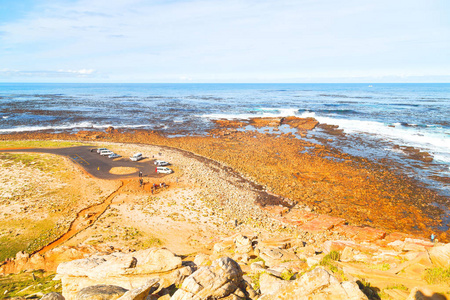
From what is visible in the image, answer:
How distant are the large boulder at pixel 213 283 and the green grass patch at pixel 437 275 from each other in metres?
7.43

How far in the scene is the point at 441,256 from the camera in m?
10.8

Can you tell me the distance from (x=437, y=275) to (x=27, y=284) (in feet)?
70.5

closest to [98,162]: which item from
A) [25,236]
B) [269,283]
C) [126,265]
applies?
[25,236]

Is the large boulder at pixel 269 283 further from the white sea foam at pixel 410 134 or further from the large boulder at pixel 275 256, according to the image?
the white sea foam at pixel 410 134

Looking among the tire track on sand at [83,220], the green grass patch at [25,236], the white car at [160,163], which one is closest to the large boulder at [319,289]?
the tire track on sand at [83,220]

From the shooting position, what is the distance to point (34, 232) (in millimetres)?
22094

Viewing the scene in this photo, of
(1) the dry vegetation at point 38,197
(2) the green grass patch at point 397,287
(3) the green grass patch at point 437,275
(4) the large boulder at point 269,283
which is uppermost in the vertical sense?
(3) the green grass patch at point 437,275

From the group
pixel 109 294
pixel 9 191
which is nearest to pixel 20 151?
pixel 9 191

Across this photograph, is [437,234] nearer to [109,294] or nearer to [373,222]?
[373,222]

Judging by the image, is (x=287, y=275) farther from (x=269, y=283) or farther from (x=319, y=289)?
(x=319, y=289)

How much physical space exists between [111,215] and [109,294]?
57.1 ft

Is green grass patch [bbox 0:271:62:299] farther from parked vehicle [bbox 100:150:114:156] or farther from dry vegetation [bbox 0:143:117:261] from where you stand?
parked vehicle [bbox 100:150:114:156]

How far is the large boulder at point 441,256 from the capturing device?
34.5ft

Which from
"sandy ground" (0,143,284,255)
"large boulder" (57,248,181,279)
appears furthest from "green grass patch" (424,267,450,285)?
"sandy ground" (0,143,284,255)
